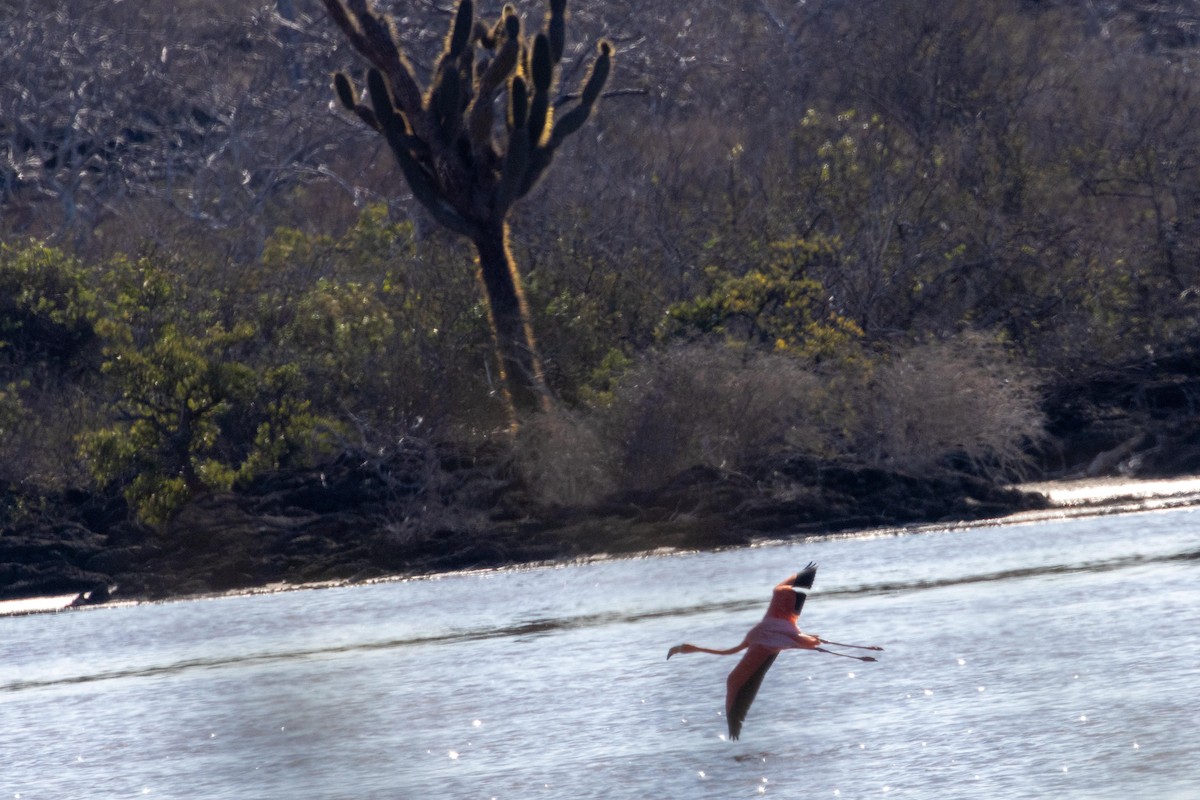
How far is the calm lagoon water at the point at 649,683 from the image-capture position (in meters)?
11.2

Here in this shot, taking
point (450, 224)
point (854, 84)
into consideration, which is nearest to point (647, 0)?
point (854, 84)

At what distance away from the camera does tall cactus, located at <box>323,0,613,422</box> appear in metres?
20.8

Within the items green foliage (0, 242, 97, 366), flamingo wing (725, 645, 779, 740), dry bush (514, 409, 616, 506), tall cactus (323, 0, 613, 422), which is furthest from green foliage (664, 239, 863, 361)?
flamingo wing (725, 645, 779, 740)

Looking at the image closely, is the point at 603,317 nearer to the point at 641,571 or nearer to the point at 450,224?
the point at 450,224

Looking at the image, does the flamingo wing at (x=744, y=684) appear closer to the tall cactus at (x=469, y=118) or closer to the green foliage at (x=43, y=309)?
the tall cactus at (x=469, y=118)

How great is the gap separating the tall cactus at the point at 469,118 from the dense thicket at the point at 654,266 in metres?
2.31

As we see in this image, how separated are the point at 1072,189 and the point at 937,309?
4.76m

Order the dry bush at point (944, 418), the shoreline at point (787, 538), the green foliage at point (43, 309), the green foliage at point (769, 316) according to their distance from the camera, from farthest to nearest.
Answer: the green foliage at point (43, 309), the green foliage at point (769, 316), the dry bush at point (944, 418), the shoreline at point (787, 538)

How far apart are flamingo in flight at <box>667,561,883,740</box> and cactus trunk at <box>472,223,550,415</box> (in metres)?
12.3

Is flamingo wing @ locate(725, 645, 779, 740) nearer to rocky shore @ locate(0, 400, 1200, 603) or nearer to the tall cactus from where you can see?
rocky shore @ locate(0, 400, 1200, 603)

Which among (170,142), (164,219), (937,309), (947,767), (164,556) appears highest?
(170,142)

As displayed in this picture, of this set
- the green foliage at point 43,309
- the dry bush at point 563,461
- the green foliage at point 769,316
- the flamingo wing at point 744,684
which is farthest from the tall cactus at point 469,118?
the flamingo wing at point 744,684

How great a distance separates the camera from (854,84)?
3472cm

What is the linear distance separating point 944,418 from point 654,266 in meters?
7.04
